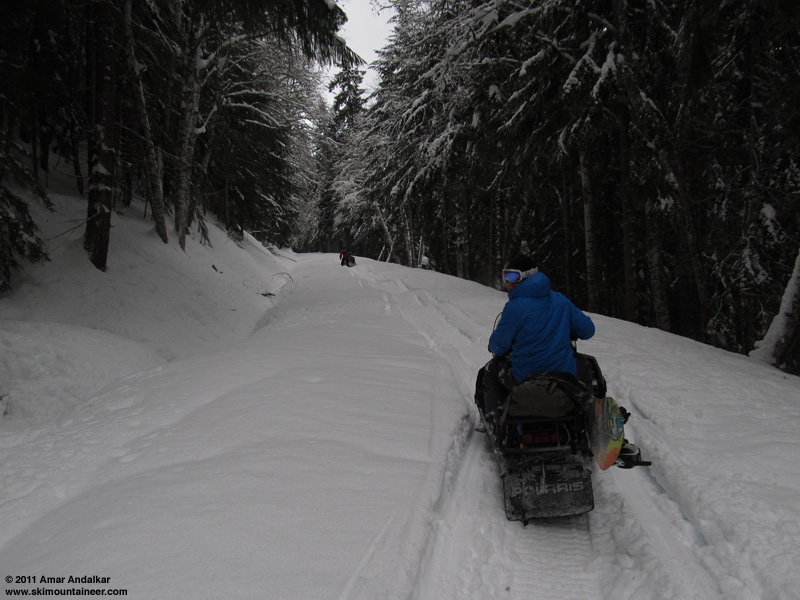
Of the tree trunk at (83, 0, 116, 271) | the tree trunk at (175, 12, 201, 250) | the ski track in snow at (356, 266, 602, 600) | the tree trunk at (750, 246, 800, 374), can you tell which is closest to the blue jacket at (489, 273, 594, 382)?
the ski track in snow at (356, 266, 602, 600)

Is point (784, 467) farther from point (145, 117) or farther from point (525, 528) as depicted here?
point (145, 117)

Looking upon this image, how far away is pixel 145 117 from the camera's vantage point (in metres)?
11.1

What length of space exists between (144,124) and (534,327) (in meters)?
11.9

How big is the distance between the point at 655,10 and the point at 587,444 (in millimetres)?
9863

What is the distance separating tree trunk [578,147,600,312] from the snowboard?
9103mm

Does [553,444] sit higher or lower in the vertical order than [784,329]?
lower

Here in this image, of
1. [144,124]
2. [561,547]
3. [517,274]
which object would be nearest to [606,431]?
[561,547]

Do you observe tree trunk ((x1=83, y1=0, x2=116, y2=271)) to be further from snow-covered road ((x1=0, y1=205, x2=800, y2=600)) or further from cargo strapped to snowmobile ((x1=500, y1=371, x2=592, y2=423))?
cargo strapped to snowmobile ((x1=500, y1=371, x2=592, y2=423))

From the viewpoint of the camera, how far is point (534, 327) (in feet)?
11.4

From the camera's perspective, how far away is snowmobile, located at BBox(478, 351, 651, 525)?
291 cm

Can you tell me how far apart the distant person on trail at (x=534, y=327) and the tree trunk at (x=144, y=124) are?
1127 centimetres

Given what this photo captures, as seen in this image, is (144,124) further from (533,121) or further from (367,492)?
(367,492)

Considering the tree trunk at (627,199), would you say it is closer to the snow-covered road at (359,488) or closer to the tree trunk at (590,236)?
the tree trunk at (590,236)

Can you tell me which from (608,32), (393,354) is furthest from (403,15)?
(393,354)
